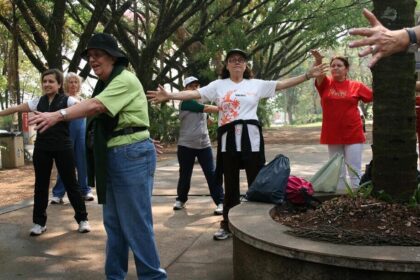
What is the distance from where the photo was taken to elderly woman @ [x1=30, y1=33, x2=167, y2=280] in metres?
3.55

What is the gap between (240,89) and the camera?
5023mm

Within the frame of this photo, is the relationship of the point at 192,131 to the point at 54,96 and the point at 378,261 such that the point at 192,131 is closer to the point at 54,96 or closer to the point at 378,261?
the point at 54,96

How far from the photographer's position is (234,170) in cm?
516

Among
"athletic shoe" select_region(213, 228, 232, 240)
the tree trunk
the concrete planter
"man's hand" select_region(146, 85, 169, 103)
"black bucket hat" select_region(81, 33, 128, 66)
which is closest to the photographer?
the concrete planter

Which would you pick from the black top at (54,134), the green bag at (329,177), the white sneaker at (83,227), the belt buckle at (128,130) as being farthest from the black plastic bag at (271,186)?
the black top at (54,134)

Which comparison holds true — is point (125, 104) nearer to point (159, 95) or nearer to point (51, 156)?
point (159, 95)

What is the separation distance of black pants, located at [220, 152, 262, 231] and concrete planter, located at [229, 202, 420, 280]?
1232mm

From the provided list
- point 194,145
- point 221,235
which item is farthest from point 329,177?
point 194,145

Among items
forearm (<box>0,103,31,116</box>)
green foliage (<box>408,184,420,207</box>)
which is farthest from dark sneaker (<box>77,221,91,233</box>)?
green foliage (<box>408,184,420,207</box>)

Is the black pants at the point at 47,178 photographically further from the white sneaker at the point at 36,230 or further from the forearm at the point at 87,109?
the forearm at the point at 87,109

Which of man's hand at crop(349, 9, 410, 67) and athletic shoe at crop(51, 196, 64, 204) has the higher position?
man's hand at crop(349, 9, 410, 67)

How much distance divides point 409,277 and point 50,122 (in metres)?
2.38

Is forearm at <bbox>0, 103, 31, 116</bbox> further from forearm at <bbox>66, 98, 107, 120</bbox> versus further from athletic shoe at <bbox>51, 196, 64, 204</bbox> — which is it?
forearm at <bbox>66, 98, 107, 120</bbox>

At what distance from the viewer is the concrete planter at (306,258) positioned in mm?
2984
